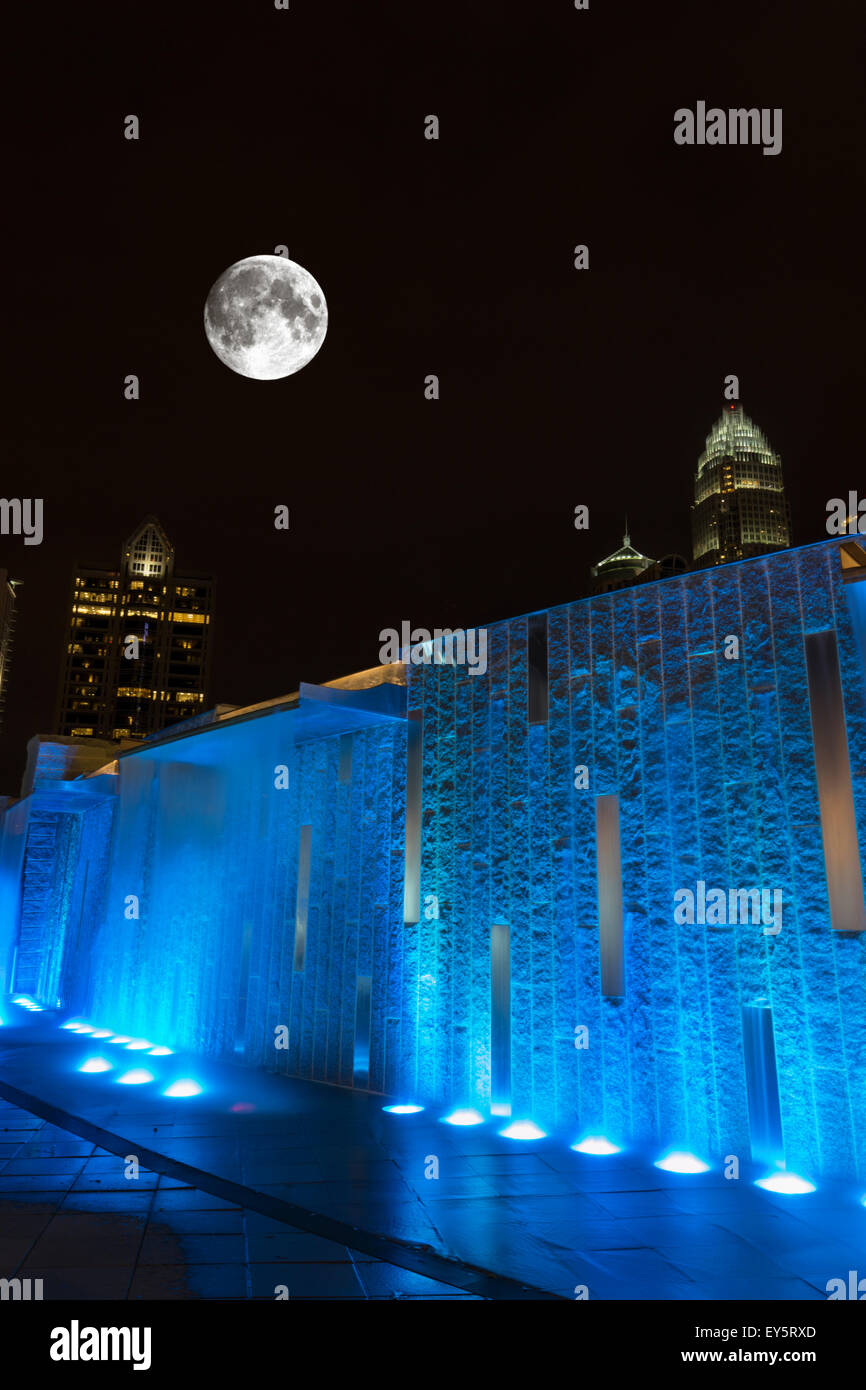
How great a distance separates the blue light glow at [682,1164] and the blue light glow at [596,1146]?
0.39 meters

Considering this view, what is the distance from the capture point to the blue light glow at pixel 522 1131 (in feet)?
22.2

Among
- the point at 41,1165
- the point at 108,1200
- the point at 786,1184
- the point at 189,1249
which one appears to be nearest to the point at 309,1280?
the point at 189,1249

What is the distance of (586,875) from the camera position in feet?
23.4

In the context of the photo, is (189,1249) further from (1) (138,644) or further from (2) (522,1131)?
(1) (138,644)

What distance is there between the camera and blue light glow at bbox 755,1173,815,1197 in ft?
17.8

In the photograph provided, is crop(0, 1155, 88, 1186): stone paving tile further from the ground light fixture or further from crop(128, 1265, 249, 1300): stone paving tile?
the ground light fixture

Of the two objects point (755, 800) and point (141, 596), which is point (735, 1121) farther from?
point (141, 596)

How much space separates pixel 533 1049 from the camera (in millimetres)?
7191

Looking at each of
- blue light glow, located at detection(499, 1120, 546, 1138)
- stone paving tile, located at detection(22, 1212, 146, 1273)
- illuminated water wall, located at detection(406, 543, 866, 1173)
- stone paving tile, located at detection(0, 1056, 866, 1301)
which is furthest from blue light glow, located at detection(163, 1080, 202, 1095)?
stone paving tile, located at detection(22, 1212, 146, 1273)

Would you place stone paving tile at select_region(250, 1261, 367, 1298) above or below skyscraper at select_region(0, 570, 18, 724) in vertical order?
below

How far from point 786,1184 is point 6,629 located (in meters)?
88.2

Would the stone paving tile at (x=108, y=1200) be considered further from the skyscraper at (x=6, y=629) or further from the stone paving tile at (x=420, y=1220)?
the skyscraper at (x=6, y=629)

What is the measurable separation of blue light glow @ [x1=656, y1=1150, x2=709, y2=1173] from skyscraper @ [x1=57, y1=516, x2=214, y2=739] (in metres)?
81.0
